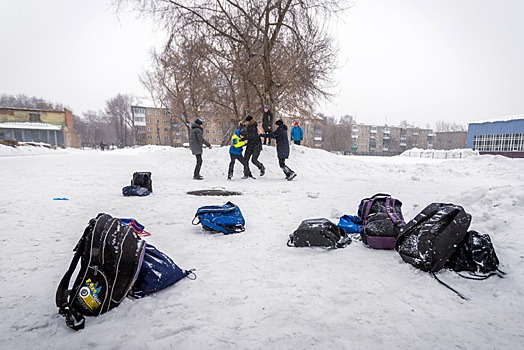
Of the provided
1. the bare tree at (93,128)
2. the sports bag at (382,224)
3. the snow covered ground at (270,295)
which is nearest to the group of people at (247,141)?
the snow covered ground at (270,295)

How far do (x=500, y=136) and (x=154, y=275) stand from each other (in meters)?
50.8

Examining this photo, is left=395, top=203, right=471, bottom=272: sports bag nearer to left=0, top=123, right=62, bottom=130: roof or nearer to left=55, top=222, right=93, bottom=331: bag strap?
left=55, top=222, right=93, bottom=331: bag strap

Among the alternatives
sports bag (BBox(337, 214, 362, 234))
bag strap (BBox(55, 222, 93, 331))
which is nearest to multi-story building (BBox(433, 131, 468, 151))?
sports bag (BBox(337, 214, 362, 234))

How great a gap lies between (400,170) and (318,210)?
10892mm

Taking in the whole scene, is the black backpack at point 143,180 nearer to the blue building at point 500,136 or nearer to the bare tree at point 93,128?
the blue building at point 500,136

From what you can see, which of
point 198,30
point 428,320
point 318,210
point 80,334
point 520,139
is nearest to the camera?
point 80,334

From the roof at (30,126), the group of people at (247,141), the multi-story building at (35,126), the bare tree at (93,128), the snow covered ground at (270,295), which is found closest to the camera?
the snow covered ground at (270,295)

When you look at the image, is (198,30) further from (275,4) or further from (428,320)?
(428,320)

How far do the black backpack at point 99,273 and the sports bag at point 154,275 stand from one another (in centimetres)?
12

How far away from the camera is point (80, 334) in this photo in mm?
1837

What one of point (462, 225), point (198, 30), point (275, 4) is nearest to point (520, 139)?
point (275, 4)

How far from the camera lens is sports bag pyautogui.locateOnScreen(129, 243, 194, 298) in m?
2.28

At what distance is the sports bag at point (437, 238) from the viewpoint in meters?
2.59

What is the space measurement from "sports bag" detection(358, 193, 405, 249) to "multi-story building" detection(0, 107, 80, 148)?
5172 centimetres
